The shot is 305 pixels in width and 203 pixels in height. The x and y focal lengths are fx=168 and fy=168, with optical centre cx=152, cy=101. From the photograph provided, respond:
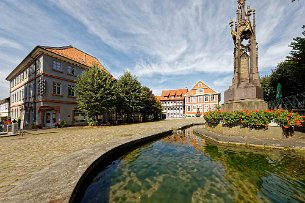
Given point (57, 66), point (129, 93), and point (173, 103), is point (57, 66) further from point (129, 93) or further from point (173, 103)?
point (173, 103)

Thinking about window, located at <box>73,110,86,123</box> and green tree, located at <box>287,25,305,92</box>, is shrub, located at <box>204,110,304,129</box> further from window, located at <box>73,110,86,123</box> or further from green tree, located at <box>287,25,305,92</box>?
window, located at <box>73,110,86,123</box>

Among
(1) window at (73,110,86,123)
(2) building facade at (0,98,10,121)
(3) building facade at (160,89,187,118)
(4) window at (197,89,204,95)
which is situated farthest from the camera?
(3) building facade at (160,89,187,118)

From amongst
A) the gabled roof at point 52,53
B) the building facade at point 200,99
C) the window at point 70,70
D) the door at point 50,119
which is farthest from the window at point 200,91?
the door at point 50,119

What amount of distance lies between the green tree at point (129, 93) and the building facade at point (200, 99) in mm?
33435

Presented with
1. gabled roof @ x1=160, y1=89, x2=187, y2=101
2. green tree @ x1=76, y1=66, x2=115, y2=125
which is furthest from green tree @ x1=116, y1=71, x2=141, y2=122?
gabled roof @ x1=160, y1=89, x2=187, y2=101

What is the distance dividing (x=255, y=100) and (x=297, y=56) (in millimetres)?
10188

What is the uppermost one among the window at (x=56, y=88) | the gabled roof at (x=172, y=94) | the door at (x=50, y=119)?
the gabled roof at (x=172, y=94)

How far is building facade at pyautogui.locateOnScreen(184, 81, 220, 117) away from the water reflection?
53.5 m

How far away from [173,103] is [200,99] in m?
14.4

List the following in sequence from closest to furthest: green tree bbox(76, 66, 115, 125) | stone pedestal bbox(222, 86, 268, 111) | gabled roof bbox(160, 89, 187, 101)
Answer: stone pedestal bbox(222, 86, 268, 111) → green tree bbox(76, 66, 115, 125) → gabled roof bbox(160, 89, 187, 101)

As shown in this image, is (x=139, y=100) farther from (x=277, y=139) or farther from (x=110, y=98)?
(x=277, y=139)

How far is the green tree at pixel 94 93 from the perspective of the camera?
73.3 feet

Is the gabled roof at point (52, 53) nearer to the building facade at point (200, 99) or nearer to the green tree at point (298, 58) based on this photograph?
the green tree at point (298, 58)

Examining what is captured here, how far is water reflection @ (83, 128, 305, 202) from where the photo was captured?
12.6 feet
